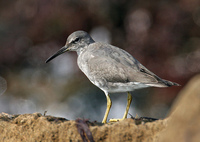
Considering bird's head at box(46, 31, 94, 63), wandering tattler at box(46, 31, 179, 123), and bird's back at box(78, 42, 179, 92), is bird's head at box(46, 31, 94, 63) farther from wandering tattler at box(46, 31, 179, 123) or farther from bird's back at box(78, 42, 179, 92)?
bird's back at box(78, 42, 179, 92)

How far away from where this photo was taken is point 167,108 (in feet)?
29.3

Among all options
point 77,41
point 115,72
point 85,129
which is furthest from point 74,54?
point 85,129

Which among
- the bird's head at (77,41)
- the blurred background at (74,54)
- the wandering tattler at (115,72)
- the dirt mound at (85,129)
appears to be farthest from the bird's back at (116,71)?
the blurred background at (74,54)

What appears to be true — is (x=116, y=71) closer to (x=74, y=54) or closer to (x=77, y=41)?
(x=77, y=41)

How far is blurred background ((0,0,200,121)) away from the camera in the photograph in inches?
358

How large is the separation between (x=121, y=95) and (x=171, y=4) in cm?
325

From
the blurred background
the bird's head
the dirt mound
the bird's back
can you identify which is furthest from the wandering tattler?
the blurred background

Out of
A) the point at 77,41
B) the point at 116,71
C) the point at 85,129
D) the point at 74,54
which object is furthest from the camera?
the point at 74,54

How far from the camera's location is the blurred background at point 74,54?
9.09 m

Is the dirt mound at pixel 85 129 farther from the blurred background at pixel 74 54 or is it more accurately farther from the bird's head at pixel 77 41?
the blurred background at pixel 74 54

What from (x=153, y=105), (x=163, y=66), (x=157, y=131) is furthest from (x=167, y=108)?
(x=157, y=131)

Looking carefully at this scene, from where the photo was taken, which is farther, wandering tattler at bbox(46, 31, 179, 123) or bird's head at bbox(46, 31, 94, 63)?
bird's head at bbox(46, 31, 94, 63)

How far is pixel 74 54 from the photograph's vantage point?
10.4 meters

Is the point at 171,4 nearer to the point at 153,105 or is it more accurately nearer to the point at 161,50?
the point at 161,50
